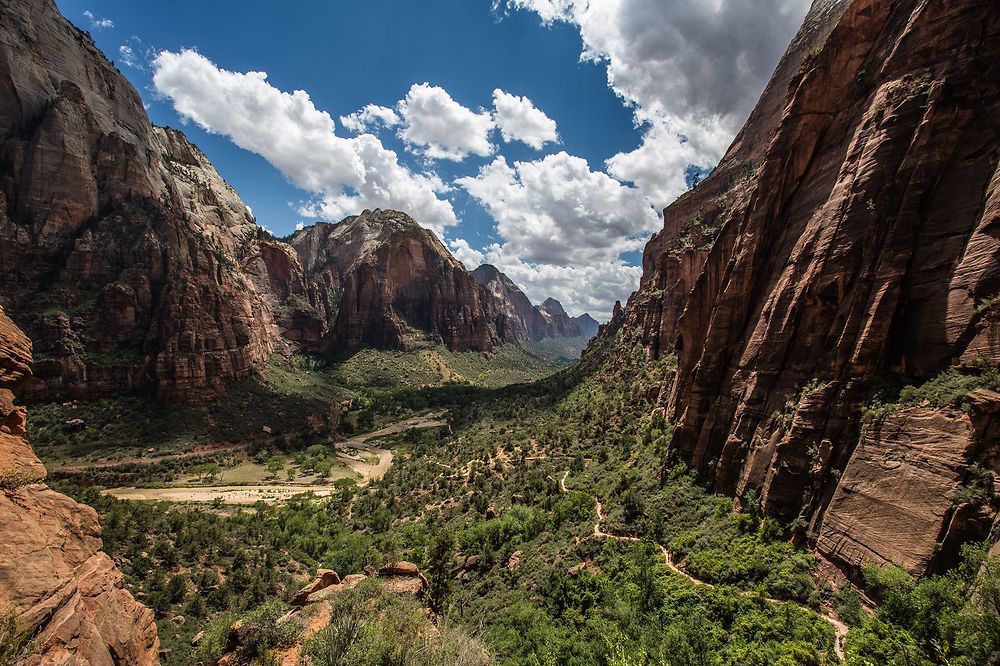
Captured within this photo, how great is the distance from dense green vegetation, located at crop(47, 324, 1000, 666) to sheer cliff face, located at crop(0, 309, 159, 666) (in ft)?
15.0

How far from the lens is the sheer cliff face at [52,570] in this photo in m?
8.73

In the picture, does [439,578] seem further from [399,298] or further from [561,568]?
[399,298]

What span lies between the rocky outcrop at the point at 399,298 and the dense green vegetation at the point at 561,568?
115 meters

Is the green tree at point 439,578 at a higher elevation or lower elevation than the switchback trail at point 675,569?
lower

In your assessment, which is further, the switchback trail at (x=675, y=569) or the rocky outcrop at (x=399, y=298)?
the rocky outcrop at (x=399, y=298)

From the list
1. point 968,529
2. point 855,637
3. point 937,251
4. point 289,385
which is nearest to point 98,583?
point 855,637

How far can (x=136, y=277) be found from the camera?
75.0m

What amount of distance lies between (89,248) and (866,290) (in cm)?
10935

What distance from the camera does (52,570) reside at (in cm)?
985

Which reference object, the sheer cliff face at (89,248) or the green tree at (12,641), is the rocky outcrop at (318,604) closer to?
the green tree at (12,641)

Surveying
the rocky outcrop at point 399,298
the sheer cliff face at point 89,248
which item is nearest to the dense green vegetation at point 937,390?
the sheer cliff face at point 89,248

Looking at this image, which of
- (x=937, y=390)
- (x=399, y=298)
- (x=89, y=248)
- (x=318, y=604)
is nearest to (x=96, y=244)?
(x=89, y=248)

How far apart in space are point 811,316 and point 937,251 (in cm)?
495

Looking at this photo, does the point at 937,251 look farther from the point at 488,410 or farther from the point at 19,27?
the point at 19,27
